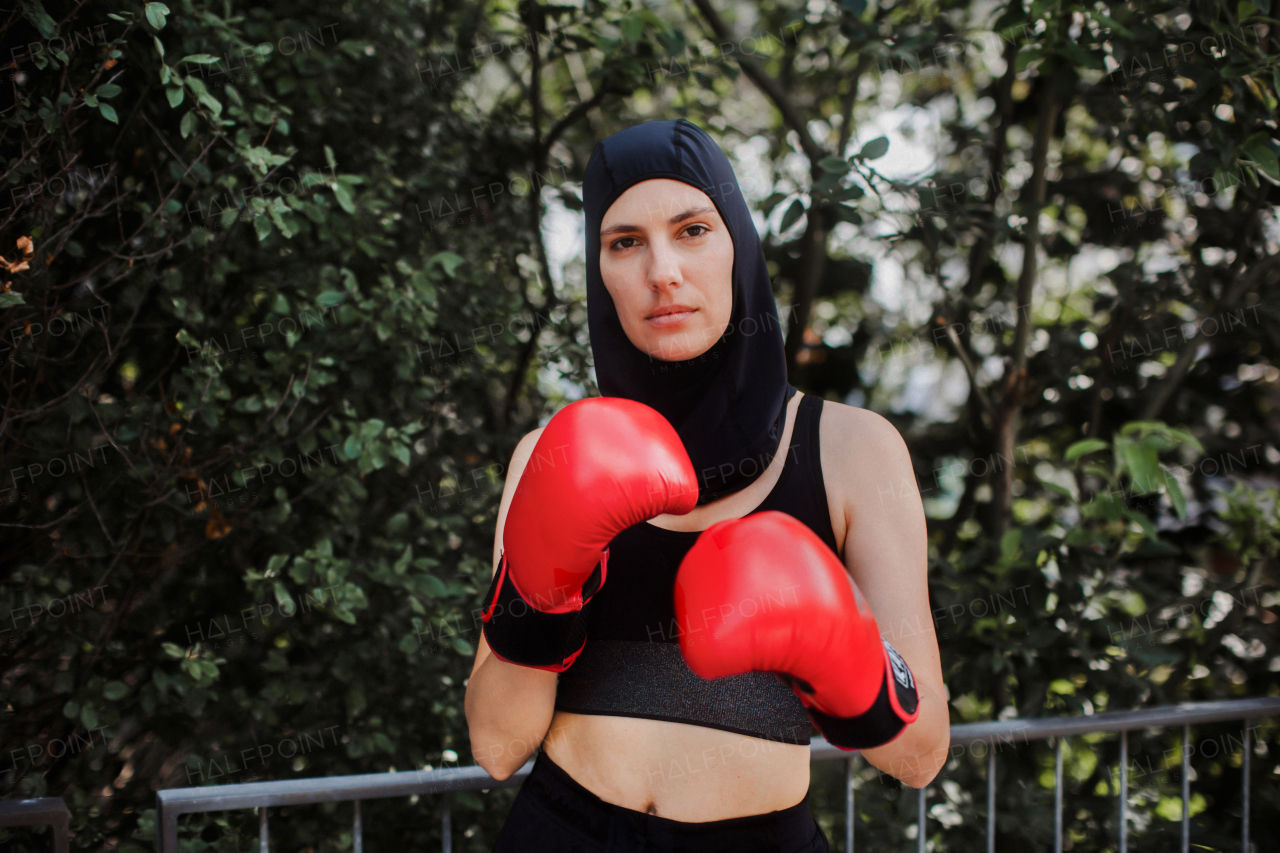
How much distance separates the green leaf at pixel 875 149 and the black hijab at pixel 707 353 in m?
0.82

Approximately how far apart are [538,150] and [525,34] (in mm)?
335

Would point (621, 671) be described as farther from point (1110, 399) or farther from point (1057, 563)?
point (1110, 399)

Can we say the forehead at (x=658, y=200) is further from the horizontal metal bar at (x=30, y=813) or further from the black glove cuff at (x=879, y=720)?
the horizontal metal bar at (x=30, y=813)

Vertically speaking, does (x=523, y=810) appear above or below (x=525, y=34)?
below

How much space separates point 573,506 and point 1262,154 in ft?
6.38

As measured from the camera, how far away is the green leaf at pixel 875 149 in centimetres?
187

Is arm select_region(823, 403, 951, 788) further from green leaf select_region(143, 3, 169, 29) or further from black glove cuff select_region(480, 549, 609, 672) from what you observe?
green leaf select_region(143, 3, 169, 29)

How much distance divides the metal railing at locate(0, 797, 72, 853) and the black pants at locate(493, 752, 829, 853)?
2.36 feet

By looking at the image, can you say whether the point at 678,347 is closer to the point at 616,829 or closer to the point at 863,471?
the point at 863,471

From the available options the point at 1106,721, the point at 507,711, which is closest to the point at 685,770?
the point at 507,711

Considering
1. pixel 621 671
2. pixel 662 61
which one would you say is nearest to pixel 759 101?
pixel 662 61

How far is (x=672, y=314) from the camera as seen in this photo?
1.10m

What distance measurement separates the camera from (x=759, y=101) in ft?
13.2

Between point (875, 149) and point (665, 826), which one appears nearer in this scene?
point (665, 826)
